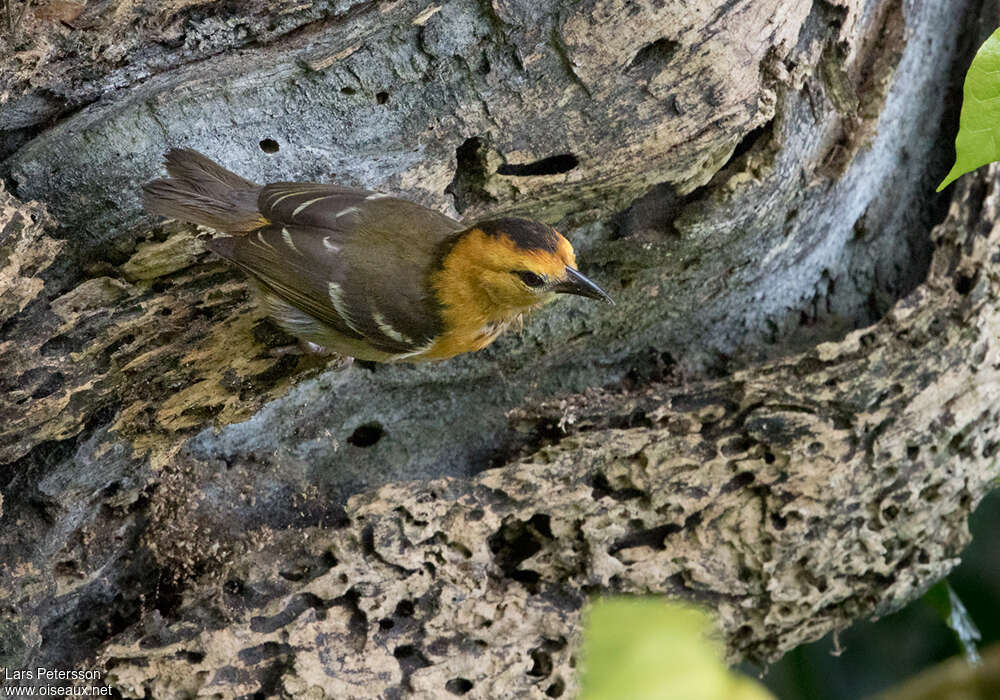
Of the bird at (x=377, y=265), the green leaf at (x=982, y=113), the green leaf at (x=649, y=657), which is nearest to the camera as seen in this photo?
the green leaf at (x=649, y=657)

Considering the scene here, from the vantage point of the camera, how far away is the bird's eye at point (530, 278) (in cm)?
280

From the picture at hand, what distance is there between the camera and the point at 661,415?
10.0 ft

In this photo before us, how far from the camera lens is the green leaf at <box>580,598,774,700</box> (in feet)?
2.13

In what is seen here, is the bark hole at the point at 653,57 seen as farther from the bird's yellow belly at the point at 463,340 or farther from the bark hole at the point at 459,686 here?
the bark hole at the point at 459,686

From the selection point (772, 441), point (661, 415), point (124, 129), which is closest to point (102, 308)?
point (124, 129)

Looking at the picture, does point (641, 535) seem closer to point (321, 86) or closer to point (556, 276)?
point (556, 276)

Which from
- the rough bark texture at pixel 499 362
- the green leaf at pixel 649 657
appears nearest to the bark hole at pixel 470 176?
the rough bark texture at pixel 499 362

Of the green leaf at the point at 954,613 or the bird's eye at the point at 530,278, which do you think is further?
the green leaf at the point at 954,613

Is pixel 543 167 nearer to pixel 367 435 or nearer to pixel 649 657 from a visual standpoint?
pixel 367 435

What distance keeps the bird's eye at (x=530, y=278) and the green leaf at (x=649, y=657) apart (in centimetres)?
215

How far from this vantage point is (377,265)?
9.59ft

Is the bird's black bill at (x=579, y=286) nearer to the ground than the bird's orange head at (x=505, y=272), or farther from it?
nearer to the ground

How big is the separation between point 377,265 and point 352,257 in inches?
3.6

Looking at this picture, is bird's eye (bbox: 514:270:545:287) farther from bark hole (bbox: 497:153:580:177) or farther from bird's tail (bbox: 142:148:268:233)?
bird's tail (bbox: 142:148:268:233)
